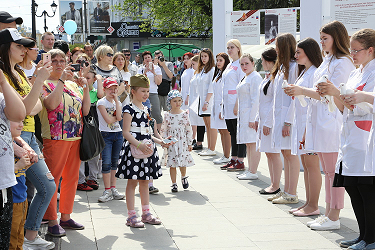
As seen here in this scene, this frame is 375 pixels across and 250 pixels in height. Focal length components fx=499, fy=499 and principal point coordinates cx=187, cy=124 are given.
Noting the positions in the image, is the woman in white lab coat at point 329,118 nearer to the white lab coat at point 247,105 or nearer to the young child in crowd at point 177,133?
the young child in crowd at point 177,133

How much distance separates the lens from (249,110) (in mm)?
8500

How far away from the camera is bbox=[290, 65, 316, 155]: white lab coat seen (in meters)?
5.82

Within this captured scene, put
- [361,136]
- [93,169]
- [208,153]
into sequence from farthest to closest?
1. [208,153]
2. [93,169]
3. [361,136]

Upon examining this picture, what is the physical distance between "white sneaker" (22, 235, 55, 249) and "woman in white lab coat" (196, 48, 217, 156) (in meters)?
6.24

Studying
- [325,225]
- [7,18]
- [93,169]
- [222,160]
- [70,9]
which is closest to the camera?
[7,18]

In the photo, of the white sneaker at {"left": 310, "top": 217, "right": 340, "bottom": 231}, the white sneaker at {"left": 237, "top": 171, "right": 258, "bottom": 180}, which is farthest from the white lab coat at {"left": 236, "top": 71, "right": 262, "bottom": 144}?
the white sneaker at {"left": 310, "top": 217, "right": 340, "bottom": 231}

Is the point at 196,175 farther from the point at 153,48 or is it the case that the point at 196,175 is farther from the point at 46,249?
the point at 153,48

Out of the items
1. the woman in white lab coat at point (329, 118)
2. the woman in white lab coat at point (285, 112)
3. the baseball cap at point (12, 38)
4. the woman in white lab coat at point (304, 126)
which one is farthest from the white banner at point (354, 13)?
the baseball cap at point (12, 38)

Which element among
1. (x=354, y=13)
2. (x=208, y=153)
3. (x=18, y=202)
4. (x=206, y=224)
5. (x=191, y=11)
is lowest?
(x=208, y=153)

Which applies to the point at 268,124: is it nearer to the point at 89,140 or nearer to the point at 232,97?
the point at 232,97

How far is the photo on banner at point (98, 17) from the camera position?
45.1 m

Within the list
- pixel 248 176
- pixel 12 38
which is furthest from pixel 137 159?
pixel 248 176

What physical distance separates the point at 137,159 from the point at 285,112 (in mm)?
2099

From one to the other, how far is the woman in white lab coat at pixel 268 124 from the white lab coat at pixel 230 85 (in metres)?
1.96
